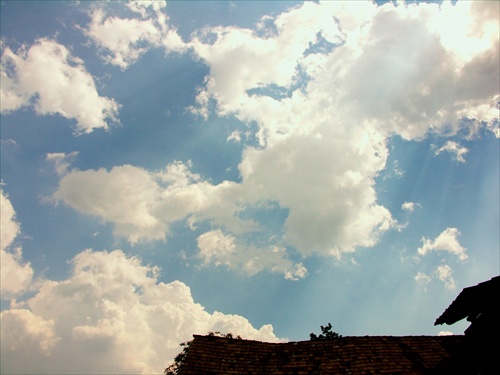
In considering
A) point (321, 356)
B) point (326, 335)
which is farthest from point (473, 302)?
point (326, 335)

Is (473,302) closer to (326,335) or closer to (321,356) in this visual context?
(321,356)

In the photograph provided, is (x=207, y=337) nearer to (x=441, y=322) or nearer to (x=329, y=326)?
(x=441, y=322)

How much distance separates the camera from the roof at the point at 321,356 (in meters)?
12.7

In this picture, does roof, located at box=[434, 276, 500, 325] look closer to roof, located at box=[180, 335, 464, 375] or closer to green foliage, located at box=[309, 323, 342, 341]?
roof, located at box=[180, 335, 464, 375]

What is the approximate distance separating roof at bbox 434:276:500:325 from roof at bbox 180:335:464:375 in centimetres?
742

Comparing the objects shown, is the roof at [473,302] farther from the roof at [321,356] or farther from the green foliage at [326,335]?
the green foliage at [326,335]

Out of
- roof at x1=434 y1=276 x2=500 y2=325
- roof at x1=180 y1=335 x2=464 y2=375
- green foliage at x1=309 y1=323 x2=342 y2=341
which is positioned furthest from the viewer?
green foliage at x1=309 y1=323 x2=342 y2=341

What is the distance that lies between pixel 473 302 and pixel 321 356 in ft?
29.3

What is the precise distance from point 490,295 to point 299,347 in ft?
33.6

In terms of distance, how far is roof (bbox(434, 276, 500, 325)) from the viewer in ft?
19.1

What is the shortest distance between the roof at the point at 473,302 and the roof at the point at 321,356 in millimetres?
7421

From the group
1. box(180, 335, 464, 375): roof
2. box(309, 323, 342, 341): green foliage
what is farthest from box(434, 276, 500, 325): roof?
box(309, 323, 342, 341): green foliage

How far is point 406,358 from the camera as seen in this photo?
44.0ft

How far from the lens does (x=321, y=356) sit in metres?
13.3
